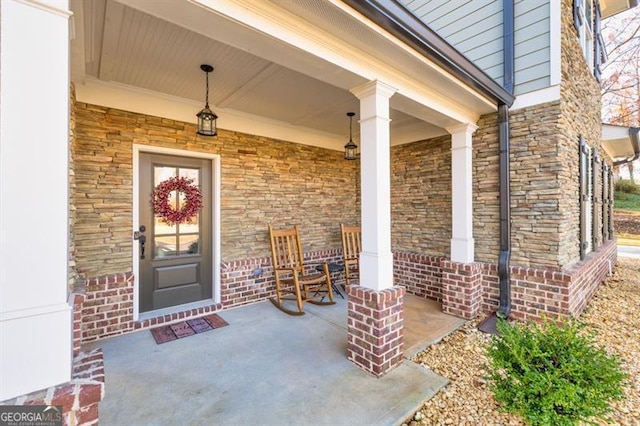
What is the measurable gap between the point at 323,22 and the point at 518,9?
303 cm

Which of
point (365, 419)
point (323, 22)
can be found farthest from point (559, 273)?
point (323, 22)

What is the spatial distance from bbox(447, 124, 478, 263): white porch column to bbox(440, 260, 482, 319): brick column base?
0.36 feet

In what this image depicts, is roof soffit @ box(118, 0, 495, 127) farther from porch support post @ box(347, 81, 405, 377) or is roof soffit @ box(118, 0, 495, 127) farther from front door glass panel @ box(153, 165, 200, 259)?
front door glass panel @ box(153, 165, 200, 259)

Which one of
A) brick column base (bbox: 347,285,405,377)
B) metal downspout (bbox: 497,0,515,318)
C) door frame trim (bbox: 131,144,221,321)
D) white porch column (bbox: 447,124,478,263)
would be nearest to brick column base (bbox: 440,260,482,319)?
white porch column (bbox: 447,124,478,263)

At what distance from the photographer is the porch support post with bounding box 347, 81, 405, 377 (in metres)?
2.26

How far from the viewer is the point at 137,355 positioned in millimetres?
2531

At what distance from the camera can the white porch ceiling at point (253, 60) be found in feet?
5.44

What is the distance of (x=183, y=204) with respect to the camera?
345 centimetres

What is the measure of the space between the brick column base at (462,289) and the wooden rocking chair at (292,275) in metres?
1.49

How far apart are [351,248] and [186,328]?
2.72m

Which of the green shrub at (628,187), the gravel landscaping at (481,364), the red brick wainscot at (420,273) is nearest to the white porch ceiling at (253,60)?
the red brick wainscot at (420,273)

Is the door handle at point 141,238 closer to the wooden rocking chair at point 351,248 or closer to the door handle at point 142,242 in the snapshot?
the door handle at point 142,242

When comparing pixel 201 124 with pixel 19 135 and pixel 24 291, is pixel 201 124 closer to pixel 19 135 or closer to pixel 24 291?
pixel 19 135

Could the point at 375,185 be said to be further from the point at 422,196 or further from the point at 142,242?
the point at 142,242
